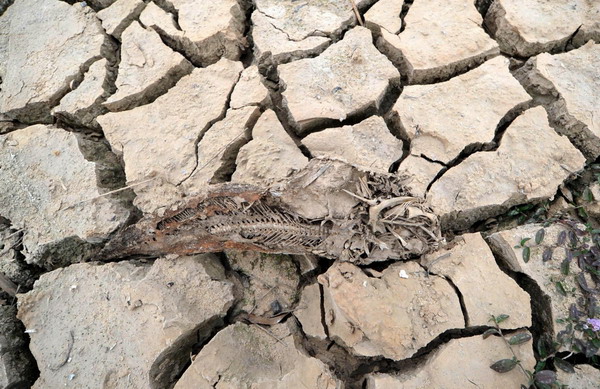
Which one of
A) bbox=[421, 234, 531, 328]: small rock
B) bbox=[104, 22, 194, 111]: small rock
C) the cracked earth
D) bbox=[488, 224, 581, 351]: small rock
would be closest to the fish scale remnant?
the cracked earth

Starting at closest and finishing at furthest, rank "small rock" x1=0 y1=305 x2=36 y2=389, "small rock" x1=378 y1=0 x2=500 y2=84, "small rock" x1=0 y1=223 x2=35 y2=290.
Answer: "small rock" x1=0 y1=305 x2=36 y2=389, "small rock" x1=0 y1=223 x2=35 y2=290, "small rock" x1=378 y1=0 x2=500 y2=84

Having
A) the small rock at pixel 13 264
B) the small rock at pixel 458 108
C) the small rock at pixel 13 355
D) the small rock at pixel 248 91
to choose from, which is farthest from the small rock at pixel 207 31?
the small rock at pixel 13 355

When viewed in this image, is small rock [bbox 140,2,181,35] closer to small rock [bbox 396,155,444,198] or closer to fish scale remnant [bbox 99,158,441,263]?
fish scale remnant [bbox 99,158,441,263]

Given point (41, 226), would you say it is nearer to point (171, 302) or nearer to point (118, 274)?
point (118, 274)

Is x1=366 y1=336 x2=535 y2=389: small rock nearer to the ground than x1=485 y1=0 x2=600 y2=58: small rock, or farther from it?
nearer to the ground

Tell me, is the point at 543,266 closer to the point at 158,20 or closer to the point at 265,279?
the point at 265,279

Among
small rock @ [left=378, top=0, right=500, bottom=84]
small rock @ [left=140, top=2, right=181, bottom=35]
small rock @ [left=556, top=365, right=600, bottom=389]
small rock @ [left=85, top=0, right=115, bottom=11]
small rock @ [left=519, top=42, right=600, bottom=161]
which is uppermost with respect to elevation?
small rock @ [left=85, top=0, right=115, bottom=11]
